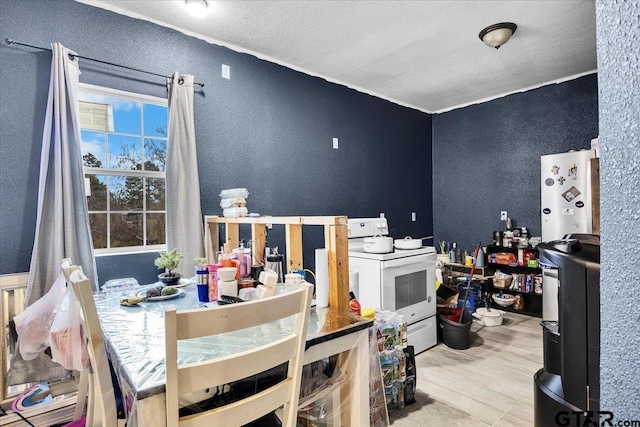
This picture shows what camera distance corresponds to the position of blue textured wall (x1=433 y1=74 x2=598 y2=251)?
3.83m

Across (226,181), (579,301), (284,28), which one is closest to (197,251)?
(226,181)

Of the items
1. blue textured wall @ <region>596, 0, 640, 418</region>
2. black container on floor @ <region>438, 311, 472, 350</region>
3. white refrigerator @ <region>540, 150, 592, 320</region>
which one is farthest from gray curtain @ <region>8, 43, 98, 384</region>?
white refrigerator @ <region>540, 150, 592, 320</region>

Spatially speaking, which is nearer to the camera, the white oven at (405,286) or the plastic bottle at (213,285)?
the plastic bottle at (213,285)

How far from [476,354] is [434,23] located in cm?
280

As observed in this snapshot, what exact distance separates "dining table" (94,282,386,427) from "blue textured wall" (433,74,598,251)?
3.62 meters

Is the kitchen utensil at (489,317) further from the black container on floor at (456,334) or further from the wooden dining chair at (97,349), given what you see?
the wooden dining chair at (97,349)

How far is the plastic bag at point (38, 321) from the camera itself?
1781 mm

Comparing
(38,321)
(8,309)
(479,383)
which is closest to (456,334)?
(479,383)

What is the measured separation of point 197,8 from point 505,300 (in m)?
4.36

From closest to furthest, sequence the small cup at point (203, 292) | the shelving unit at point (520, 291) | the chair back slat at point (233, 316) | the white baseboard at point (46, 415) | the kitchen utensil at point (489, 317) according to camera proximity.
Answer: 1. the chair back slat at point (233, 316)
2. the small cup at point (203, 292)
3. the white baseboard at point (46, 415)
4. the kitchen utensil at point (489, 317)
5. the shelving unit at point (520, 291)

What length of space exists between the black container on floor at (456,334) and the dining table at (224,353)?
1.60m

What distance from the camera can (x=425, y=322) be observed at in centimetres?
297

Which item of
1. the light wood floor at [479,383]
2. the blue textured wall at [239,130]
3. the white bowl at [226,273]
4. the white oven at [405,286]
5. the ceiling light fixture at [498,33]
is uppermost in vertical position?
the ceiling light fixture at [498,33]

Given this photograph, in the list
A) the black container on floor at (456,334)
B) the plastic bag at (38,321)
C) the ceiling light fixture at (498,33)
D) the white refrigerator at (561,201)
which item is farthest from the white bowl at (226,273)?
the white refrigerator at (561,201)
